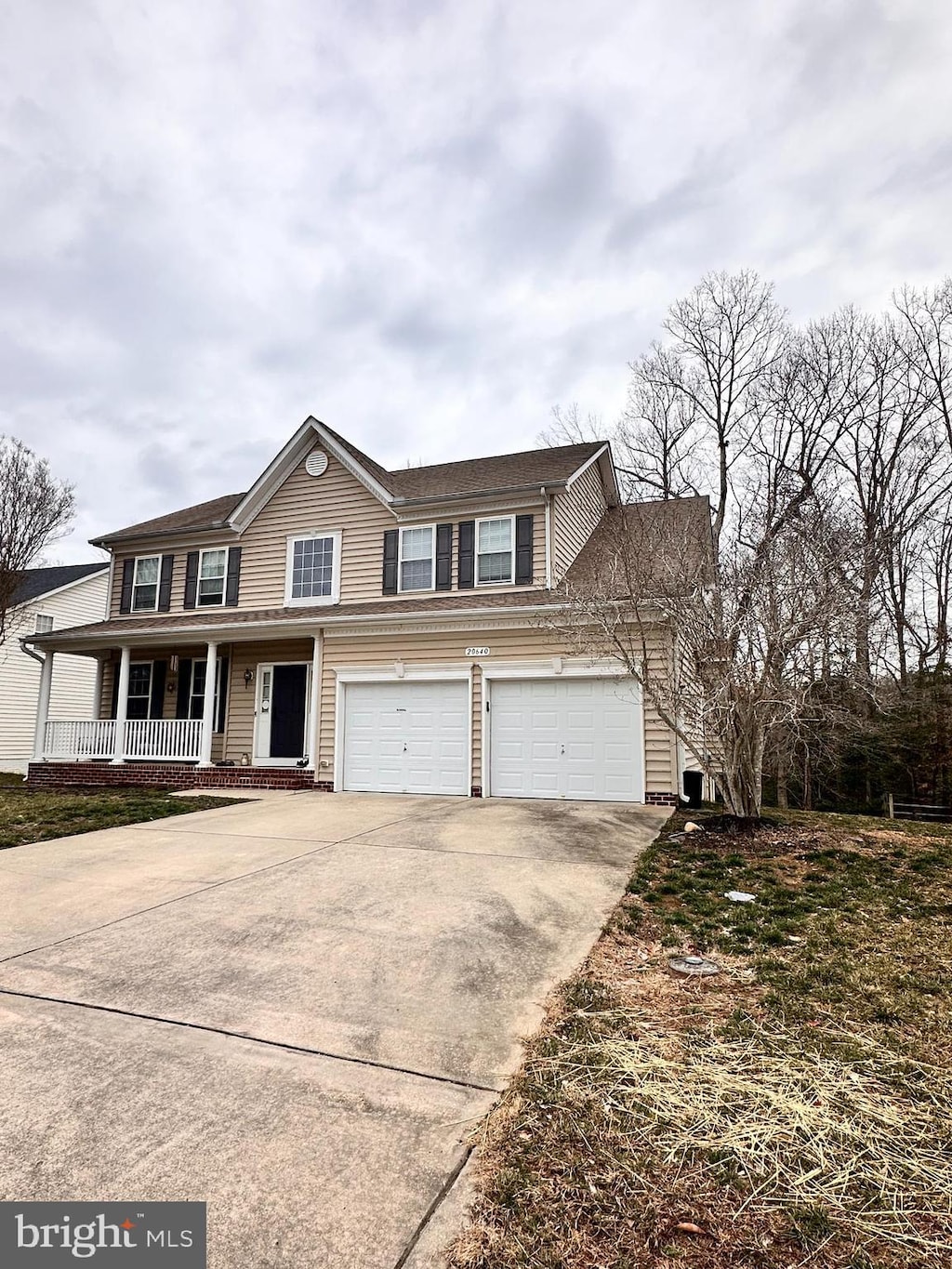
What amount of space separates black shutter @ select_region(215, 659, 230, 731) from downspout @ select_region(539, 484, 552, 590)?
7863 millimetres

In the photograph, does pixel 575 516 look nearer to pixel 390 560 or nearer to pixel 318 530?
pixel 390 560

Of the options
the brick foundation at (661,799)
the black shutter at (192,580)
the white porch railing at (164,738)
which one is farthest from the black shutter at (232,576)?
the brick foundation at (661,799)

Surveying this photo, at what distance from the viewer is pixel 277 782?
13.1m

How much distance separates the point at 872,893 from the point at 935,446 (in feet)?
57.3

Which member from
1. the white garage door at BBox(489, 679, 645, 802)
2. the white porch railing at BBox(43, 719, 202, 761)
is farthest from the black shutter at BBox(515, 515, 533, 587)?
the white porch railing at BBox(43, 719, 202, 761)

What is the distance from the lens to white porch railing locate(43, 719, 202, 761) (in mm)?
14266

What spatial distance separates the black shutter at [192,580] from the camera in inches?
624

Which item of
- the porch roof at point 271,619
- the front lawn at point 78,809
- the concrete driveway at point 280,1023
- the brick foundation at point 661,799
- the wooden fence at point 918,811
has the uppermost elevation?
the porch roof at point 271,619

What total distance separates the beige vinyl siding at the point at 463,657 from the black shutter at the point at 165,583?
5705 millimetres

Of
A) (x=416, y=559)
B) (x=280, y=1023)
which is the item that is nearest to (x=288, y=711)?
(x=416, y=559)

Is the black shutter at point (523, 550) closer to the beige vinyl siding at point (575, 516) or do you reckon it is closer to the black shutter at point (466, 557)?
the beige vinyl siding at point (575, 516)

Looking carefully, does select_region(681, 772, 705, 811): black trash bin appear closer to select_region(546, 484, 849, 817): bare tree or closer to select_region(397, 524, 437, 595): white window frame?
select_region(546, 484, 849, 817): bare tree

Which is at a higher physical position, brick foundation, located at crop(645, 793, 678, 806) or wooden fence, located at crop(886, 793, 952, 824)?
brick foundation, located at crop(645, 793, 678, 806)

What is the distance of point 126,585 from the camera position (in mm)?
16922
